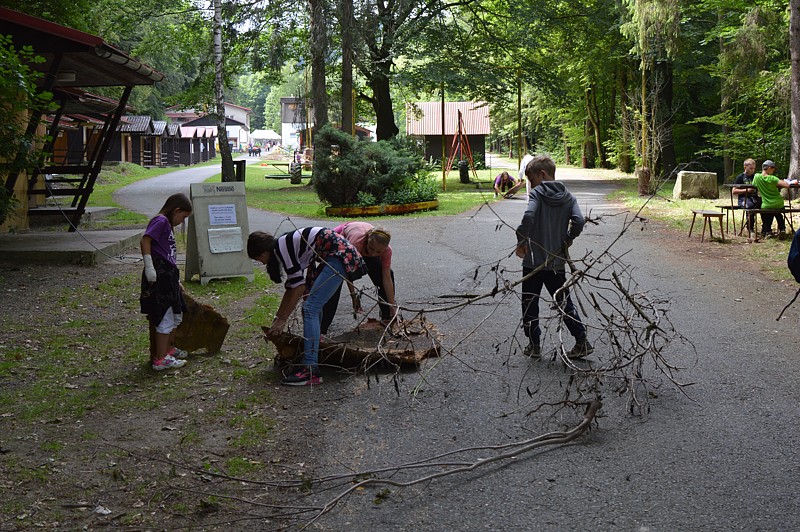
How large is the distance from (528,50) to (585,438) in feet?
102

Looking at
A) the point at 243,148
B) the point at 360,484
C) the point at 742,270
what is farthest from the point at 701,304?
the point at 243,148

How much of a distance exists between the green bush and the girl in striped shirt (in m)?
15.0

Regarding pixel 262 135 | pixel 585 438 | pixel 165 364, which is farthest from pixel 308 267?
pixel 262 135

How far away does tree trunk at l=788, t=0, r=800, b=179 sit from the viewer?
19.8 meters

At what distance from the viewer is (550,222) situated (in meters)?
7.01

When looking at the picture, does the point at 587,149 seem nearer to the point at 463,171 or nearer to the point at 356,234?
the point at 463,171

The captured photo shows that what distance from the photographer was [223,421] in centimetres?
578

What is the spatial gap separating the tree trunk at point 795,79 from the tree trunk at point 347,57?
36.8 ft

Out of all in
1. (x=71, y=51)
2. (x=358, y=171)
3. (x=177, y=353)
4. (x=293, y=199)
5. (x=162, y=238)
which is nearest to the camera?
(x=162, y=238)

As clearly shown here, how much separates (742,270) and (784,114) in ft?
51.0

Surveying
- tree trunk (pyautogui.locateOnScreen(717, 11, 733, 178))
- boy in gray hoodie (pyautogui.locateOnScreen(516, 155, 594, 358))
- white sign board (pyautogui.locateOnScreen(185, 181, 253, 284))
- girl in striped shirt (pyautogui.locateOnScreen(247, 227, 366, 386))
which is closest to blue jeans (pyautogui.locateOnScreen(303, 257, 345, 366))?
girl in striped shirt (pyautogui.locateOnScreen(247, 227, 366, 386))

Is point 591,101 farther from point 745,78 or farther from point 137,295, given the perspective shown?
point 137,295

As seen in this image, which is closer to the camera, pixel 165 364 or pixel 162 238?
pixel 162 238

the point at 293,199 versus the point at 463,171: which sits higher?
the point at 463,171
